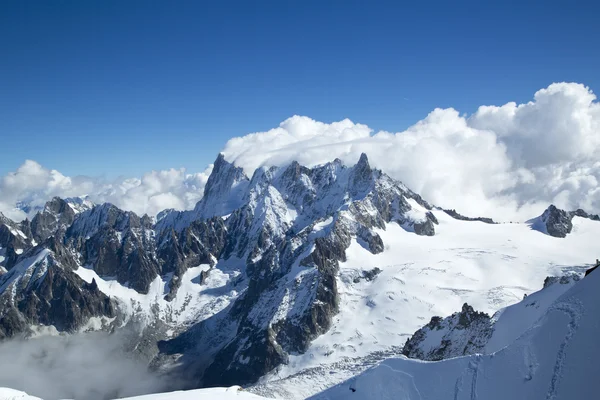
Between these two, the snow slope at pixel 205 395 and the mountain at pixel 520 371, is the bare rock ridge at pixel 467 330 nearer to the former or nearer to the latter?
the mountain at pixel 520 371

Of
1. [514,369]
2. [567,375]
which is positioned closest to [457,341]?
[514,369]

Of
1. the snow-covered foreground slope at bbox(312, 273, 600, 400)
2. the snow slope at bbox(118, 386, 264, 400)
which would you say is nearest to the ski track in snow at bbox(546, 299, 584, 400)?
the snow-covered foreground slope at bbox(312, 273, 600, 400)

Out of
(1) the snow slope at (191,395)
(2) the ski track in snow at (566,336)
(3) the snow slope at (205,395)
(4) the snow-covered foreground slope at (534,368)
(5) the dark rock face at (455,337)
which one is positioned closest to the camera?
(4) the snow-covered foreground slope at (534,368)

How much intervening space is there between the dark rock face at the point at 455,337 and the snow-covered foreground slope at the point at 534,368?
59.2 metres

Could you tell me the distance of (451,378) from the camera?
65.6 meters

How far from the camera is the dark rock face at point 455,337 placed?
126m

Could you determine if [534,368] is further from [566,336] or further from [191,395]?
[191,395]

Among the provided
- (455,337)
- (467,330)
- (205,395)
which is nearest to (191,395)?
(205,395)

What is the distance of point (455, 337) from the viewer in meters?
137

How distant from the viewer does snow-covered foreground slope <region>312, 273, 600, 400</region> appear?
155 ft

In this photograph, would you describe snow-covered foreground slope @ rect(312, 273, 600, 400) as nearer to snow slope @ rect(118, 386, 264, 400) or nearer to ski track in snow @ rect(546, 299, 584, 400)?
ski track in snow @ rect(546, 299, 584, 400)

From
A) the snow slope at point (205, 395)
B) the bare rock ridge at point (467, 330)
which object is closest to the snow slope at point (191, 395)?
the snow slope at point (205, 395)

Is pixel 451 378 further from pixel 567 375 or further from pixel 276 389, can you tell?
pixel 276 389

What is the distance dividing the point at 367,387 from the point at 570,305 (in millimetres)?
38263
